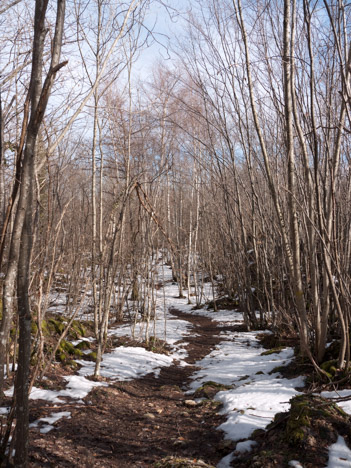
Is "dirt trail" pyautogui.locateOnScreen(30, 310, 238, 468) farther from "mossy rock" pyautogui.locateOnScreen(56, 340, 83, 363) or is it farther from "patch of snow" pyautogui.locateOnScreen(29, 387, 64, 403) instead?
"mossy rock" pyautogui.locateOnScreen(56, 340, 83, 363)

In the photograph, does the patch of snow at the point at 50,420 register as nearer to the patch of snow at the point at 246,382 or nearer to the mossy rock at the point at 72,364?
the patch of snow at the point at 246,382

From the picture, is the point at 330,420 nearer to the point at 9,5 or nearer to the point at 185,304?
the point at 9,5

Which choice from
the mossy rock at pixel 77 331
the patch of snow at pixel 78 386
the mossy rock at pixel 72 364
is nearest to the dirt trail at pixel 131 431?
the patch of snow at pixel 78 386

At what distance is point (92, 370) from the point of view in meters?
5.19

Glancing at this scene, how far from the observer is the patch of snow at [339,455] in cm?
213

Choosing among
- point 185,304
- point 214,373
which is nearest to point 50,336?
point 214,373

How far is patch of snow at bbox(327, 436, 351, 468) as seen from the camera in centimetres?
213

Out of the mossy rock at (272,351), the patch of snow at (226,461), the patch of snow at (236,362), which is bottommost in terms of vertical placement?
the patch of snow at (236,362)

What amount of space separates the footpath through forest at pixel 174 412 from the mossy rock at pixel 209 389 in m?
0.01

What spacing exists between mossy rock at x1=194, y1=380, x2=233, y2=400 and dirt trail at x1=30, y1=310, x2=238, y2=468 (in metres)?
0.18

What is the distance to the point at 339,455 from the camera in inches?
87.4

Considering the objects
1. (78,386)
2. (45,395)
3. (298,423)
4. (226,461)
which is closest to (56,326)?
(78,386)

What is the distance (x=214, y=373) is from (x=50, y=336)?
105 inches

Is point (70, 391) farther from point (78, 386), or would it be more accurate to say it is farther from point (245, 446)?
point (245, 446)
